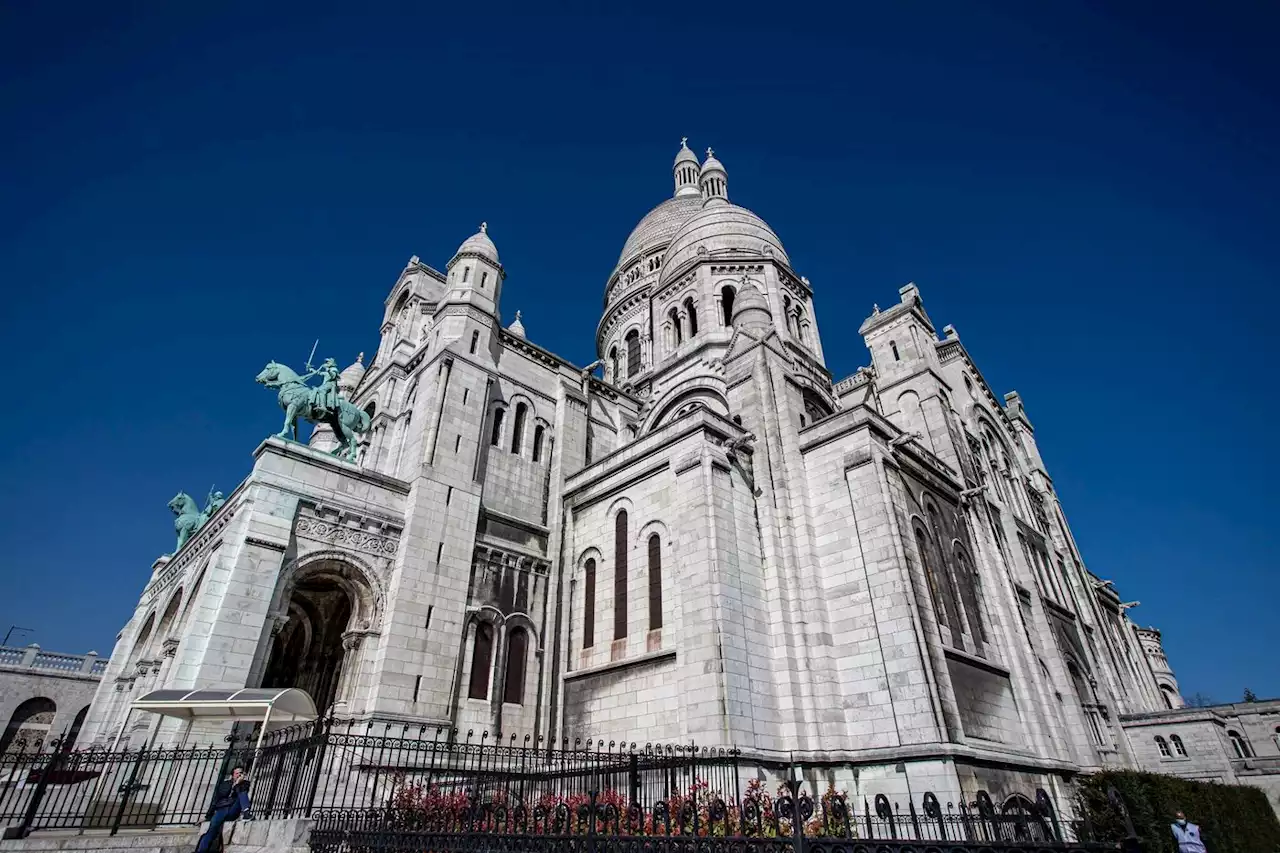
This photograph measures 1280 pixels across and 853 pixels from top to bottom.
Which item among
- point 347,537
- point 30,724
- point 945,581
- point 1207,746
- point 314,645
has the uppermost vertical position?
point 347,537

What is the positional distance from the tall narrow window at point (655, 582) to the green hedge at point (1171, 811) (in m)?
10.2

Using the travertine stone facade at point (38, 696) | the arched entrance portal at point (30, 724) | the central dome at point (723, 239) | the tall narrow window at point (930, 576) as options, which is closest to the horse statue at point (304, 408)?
the tall narrow window at point (930, 576)

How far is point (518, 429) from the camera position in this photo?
2378 centimetres

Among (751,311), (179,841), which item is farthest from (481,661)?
(751,311)

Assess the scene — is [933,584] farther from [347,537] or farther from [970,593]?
[347,537]

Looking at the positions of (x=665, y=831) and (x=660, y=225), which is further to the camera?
(x=660, y=225)

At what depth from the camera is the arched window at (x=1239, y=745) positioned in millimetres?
29594

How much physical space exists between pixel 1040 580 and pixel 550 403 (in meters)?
22.5

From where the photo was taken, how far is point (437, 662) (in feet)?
56.8

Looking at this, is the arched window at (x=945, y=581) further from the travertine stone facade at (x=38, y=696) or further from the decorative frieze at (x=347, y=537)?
the travertine stone facade at (x=38, y=696)

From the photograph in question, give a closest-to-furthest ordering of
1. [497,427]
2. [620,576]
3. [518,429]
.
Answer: [620,576], [497,427], [518,429]

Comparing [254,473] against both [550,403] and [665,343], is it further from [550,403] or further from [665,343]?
[665,343]

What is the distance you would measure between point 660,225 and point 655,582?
32.3 metres

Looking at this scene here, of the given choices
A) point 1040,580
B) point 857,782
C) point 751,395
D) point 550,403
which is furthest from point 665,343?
point 857,782
